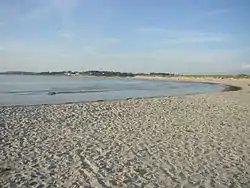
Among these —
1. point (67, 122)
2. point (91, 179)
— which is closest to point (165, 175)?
point (91, 179)

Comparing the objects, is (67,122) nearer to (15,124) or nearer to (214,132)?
(15,124)

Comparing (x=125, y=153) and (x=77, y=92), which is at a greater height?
(x=125, y=153)

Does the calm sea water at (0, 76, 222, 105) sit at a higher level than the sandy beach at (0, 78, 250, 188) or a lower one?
lower

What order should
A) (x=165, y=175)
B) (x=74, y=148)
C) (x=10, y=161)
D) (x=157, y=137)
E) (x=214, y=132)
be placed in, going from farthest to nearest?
(x=214, y=132) → (x=157, y=137) → (x=74, y=148) → (x=10, y=161) → (x=165, y=175)

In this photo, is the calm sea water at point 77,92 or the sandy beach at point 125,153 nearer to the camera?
the sandy beach at point 125,153

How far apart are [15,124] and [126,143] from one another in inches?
225

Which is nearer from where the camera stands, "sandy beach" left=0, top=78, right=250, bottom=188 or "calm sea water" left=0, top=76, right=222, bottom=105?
"sandy beach" left=0, top=78, right=250, bottom=188

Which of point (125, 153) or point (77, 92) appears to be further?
point (77, 92)

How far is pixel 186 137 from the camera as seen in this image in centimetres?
1012

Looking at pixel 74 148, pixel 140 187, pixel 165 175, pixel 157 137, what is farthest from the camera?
pixel 157 137

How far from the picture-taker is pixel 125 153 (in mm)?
8062

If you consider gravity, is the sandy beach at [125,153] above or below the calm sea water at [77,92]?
above

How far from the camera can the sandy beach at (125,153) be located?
6086 mm

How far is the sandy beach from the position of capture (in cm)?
609
